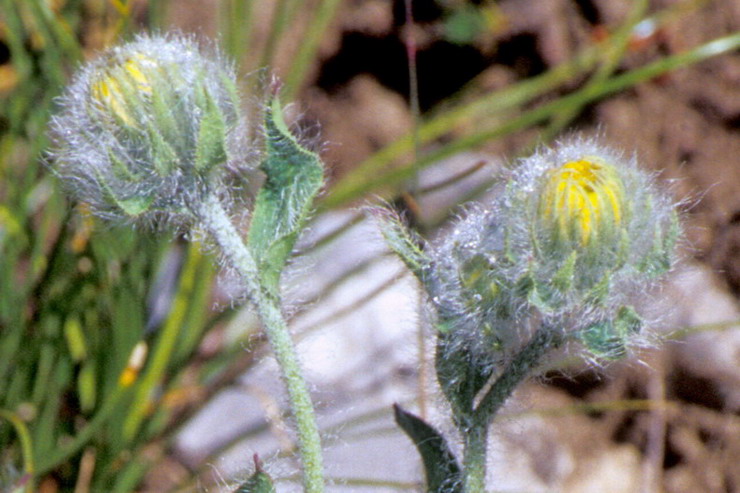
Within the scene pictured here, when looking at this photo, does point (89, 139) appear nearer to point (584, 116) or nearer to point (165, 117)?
point (165, 117)

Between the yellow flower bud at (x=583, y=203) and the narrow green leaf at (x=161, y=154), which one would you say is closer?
the yellow flower bud at (x=583, y=203)

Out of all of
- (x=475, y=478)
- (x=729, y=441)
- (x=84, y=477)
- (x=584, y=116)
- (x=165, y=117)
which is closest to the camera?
(x=475, y=478)

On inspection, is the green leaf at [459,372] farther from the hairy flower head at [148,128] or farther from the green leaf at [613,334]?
the hairy flower head at [148,128]

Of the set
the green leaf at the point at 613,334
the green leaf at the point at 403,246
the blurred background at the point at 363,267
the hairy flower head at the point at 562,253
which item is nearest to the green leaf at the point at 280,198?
the green leaf at the point at 403,246

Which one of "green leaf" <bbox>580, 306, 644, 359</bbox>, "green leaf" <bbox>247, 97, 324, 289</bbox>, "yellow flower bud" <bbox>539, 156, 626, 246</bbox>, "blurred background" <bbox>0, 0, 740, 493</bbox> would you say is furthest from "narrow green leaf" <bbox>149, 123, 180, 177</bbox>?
"blurred background" <bbox>0, 0, 740, 493</bbox>

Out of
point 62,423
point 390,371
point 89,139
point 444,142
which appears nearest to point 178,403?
point 62,423

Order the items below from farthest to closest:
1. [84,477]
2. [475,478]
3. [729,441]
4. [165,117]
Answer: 1. [729,441]
2. [84,477]
3. [165,117]
4. [475,478]

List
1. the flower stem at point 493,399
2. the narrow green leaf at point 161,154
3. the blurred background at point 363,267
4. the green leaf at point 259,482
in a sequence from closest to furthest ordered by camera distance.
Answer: the green leaf at point 259,482 < the flower stem at point 493,399 < the narrow green leaf at point 161,154 < the blurred background at point 363,267
